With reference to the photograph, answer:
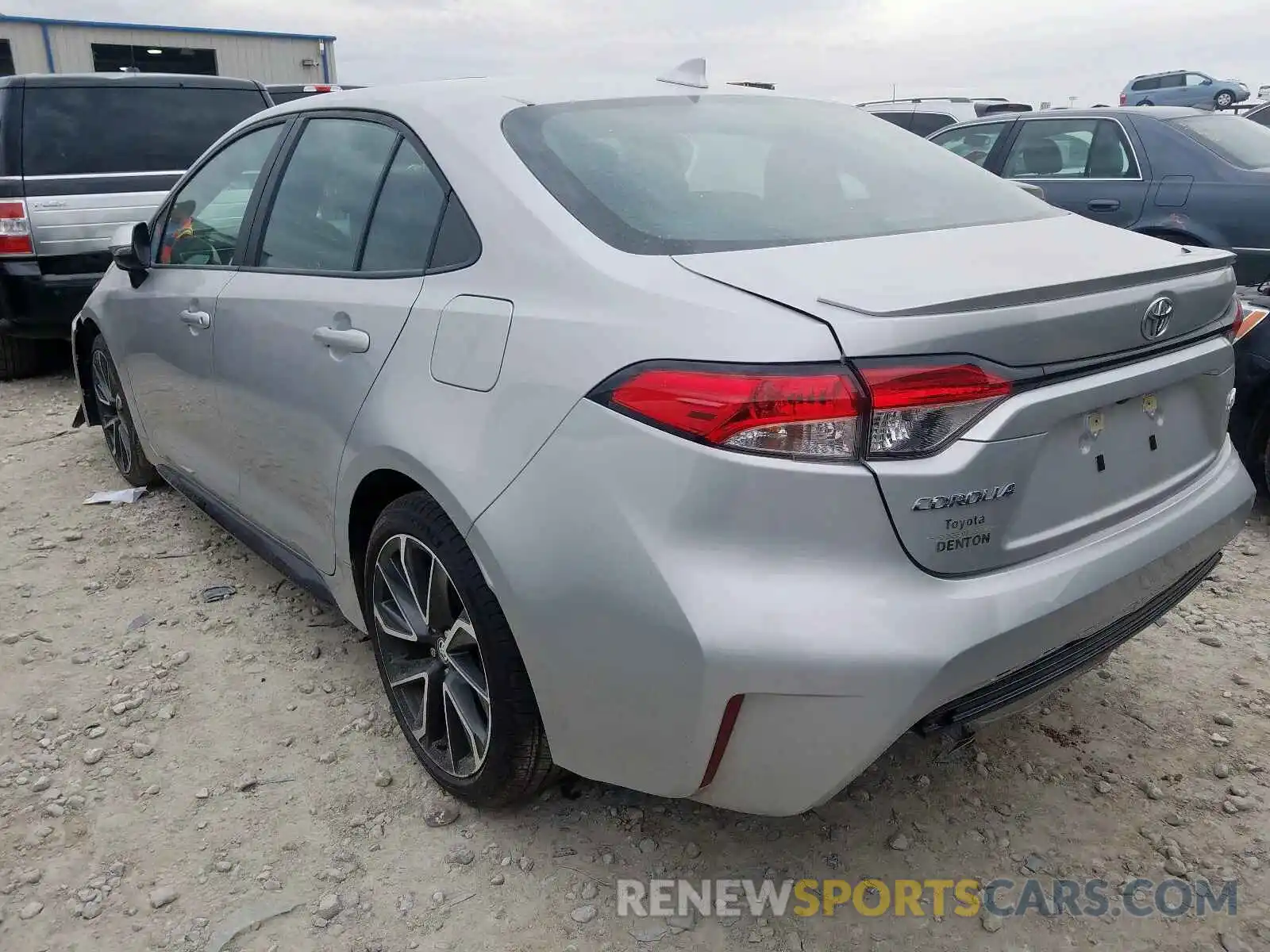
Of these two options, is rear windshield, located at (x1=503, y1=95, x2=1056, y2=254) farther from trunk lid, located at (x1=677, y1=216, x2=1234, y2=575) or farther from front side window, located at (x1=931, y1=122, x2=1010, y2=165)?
front side window, located at (x1=931, y1=122, x2=1010, y2=165)

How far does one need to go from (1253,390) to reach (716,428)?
2.89m

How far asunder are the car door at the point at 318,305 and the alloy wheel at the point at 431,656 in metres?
0.29

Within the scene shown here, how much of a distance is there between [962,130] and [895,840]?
296 inches

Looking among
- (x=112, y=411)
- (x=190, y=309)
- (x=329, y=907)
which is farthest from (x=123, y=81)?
(x=329, y=907)

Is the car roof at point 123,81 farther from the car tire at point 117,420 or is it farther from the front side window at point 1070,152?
the front side window at point 1070,152

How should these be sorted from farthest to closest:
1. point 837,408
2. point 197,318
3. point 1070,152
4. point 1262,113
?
1. point 1262,113
2. point 1070,152
3. point 197,318
4. point 837,408

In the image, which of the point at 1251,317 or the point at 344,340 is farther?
the point at 1251,317

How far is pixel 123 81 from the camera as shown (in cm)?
641

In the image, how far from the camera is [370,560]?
2.50 metres

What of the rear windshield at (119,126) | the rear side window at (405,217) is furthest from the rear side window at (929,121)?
the rear side window at (405,217)

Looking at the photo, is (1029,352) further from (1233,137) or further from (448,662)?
(1233,137)

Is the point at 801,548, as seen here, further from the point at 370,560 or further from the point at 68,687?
the point at 68,687

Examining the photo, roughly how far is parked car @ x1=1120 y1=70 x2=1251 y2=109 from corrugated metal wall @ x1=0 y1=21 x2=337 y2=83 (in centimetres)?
2055

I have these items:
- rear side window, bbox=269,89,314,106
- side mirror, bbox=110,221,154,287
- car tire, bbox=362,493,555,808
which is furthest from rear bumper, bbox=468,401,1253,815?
rear side window, bbox=269,89,314,106
